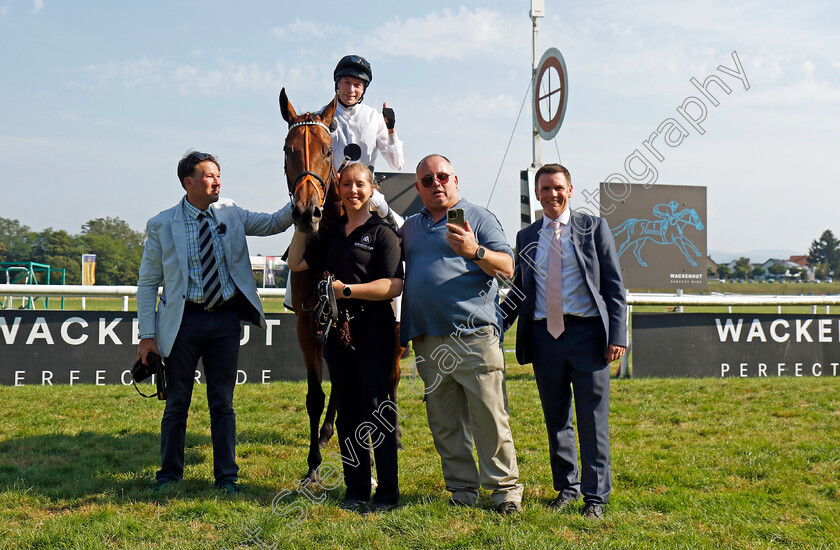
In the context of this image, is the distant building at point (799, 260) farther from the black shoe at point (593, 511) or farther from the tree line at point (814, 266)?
the black shoe at point (593, 511)

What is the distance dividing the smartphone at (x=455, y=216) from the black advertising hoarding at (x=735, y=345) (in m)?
6.20

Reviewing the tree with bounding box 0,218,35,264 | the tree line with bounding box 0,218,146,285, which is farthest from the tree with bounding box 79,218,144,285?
the tree with bounding box 0,218,35,264

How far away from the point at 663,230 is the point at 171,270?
777cm

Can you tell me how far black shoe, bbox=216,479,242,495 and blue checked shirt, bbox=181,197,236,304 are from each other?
115cm

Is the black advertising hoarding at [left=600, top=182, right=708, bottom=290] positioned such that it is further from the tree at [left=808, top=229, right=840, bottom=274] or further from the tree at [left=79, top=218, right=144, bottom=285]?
the tree at [left=808, top=229, right=840, bottom=274]

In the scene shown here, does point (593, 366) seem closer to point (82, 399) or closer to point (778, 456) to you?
point (778, 456)

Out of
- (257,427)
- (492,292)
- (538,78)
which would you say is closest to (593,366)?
(492,292)

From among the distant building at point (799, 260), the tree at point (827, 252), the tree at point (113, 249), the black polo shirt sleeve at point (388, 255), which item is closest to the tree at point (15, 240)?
the tree at point (113, 249)

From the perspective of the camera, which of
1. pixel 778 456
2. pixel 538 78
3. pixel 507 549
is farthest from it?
pixel 538 78

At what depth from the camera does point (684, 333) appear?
358 inches

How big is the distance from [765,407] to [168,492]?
582 centimetres

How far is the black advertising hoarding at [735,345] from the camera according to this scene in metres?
9.04

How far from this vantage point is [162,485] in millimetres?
4156

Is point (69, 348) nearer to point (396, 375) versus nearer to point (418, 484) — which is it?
point (396, 375)
